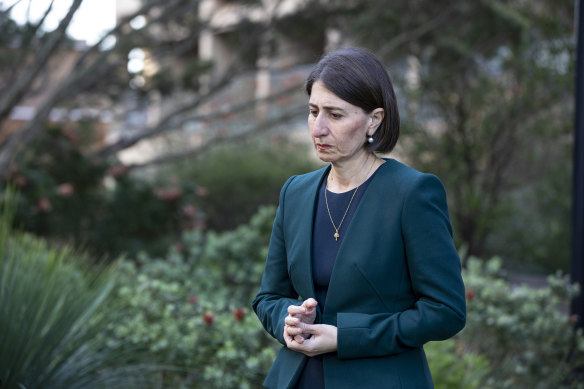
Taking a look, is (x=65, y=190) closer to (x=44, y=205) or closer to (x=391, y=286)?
(x=44, y=205)

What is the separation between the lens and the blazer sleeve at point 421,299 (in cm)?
183

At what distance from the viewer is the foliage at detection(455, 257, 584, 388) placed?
4293 millimetres

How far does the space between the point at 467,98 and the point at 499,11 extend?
1119mm

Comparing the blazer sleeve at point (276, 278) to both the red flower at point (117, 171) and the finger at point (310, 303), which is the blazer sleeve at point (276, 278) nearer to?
the finger at point (310, 303)

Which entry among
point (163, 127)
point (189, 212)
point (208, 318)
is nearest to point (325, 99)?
point (208, 318)

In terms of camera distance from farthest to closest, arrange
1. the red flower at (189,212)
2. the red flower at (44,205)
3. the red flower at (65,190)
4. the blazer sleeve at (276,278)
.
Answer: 1. the red flower at (189,212)
2. the red flower at (65,190)
3. the red flower at (44,205)
4. the blazer sleeve at (276,278)

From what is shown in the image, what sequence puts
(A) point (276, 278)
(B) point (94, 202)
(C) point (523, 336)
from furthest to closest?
(B) point (94, 202)
(C) point (523, 336)
(A) point (276, 278)

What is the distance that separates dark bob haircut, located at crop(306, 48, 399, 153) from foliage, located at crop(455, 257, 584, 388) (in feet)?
7.70

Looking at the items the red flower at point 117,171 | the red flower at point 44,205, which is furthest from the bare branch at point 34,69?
the red flower at point 117,171

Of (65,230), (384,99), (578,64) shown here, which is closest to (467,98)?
(578,64)

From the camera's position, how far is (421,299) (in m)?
1.88

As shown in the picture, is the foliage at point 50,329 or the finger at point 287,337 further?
the foliage at point 50,329

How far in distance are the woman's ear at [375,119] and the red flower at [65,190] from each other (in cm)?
595

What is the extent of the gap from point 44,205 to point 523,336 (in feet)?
16.3
